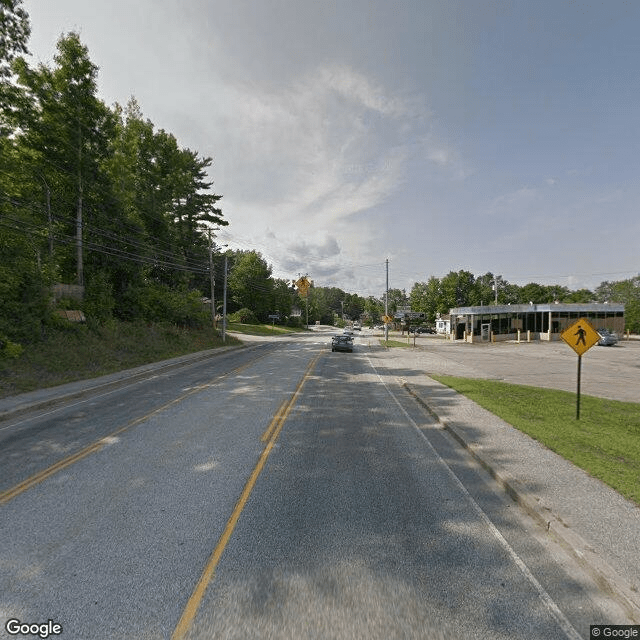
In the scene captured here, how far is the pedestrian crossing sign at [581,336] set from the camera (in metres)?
8.53

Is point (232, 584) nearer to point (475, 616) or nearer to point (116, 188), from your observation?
point (475, 616)

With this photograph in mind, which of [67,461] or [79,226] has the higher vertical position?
[79,226]

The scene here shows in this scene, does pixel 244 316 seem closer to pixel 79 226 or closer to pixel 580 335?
pixel 79 226

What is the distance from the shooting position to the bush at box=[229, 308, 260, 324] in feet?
205

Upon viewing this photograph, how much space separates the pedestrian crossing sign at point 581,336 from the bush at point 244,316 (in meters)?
58.2

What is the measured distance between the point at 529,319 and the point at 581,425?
→ 40.4 meters

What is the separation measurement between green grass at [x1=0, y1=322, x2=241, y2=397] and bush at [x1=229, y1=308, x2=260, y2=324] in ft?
119

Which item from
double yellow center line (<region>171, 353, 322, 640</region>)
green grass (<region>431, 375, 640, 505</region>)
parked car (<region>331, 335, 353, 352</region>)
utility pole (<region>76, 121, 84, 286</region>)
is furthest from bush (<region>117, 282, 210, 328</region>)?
green grass (<region>431, 375, 640, 505</region>)

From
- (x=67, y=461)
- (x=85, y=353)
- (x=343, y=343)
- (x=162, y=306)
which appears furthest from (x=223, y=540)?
(x=162, y=306)

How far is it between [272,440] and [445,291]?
196 ft

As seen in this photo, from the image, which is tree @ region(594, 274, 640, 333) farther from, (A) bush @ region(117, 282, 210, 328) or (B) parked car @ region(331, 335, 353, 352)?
(A) bush @ region(117, 282, 210, 328)

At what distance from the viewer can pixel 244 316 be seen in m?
63.9

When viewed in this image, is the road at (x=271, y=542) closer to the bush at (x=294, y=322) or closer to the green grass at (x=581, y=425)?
the green grass at (x=581, y=425)

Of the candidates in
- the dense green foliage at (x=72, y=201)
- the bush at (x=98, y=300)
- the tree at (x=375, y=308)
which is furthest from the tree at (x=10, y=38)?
the tree at (x=375, y=308)
